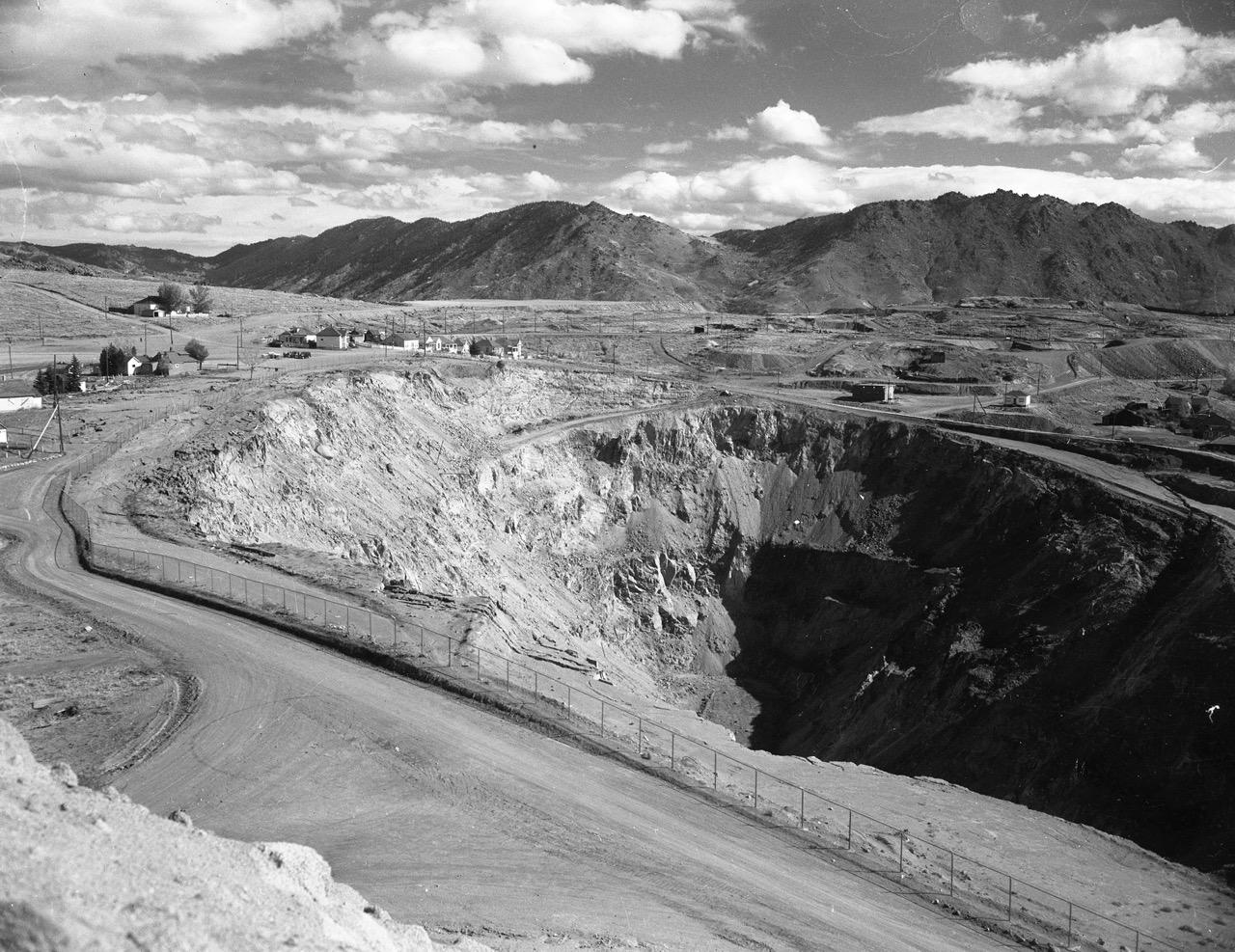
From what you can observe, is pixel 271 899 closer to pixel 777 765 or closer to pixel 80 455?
pixel 777 765

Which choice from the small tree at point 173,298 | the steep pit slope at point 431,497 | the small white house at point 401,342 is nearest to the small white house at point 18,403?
the steep pit slope at point 431,497

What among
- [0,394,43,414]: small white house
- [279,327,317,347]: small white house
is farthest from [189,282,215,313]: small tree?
[0,394,43,414]: small white house

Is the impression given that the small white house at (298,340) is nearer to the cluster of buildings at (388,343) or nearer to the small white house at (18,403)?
the cluster of buildings at (388,343)

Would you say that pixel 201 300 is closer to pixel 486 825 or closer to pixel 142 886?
pixel 486 825

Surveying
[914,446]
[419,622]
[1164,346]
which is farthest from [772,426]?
[1164,346]

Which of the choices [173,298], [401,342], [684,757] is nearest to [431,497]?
[684,757]

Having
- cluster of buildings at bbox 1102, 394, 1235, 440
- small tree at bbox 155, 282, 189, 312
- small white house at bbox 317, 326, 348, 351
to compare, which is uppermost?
small tree at bbox 155, 282, 189, 312

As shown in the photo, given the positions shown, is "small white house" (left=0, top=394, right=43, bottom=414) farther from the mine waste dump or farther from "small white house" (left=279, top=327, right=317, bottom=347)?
"small white house" (left=279, top=327, right=317, bottom=347)
